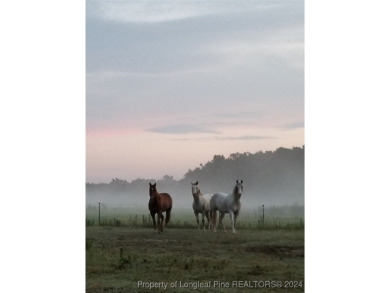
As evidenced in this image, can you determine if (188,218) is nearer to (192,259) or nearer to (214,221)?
(214,221)

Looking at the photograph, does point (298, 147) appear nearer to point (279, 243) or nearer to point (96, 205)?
point (279, 243)

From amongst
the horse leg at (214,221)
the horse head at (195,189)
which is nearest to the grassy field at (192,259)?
the horse leg at (214,221)

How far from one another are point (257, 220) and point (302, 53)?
2488mm

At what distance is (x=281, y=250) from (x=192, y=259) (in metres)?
1.27

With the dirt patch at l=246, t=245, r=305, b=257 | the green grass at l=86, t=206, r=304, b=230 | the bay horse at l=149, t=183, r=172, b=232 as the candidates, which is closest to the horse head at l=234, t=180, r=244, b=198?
the green grass at l=86, t=206, r=304, b=230

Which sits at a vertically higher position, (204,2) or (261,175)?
(204,2)

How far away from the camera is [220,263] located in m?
10.1

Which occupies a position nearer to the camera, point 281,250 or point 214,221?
point 281,250

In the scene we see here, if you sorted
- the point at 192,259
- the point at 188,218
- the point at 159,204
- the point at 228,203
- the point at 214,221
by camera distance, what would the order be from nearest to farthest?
1. the point at 192,259
2. the point at 228,203
3. the point at 159,204
4. the point at 188,218
5. the point at 214,221

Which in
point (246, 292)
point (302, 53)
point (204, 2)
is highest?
point (204, 2)

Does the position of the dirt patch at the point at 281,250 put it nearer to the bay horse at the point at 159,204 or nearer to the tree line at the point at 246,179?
the tree line at the point at 246,179

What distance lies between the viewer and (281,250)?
33.7 ft

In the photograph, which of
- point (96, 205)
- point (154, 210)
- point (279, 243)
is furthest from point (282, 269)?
point (96, 205)

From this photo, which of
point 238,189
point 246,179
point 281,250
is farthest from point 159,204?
point 281,250
